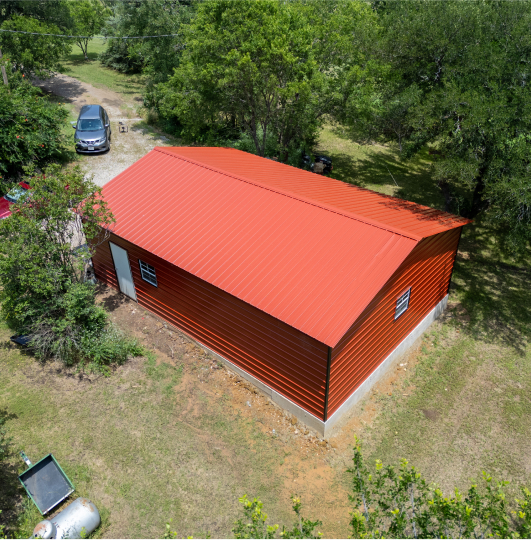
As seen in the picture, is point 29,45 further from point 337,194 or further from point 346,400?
point 346,400

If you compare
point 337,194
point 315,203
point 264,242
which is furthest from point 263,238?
point 337,194

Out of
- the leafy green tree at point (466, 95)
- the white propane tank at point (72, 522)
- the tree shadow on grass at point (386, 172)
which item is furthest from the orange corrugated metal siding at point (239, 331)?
the tree shadow on grass at point (386, 172)

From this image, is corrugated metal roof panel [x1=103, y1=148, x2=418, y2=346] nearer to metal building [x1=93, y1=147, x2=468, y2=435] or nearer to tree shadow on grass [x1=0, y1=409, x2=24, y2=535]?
metal building [x1=93, y1=147, x2=468, y2=435]

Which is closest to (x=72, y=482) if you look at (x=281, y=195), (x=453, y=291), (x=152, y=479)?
(x=152, y=479)

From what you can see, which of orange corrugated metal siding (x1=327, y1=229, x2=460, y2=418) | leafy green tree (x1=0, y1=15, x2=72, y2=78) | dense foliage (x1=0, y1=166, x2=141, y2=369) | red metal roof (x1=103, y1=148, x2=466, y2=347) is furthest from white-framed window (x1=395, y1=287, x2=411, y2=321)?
leafy green tree (x1=0, y1=15, x2=72, y2=78)

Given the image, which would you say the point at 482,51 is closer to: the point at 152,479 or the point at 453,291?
the point at 453,291

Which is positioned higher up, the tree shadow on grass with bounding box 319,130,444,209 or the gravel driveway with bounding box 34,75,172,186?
the gravel driveway with bounding box 34,75,172,186

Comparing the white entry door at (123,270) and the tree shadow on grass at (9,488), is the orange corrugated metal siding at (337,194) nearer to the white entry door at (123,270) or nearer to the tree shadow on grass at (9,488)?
the white entry door at (123,270)
